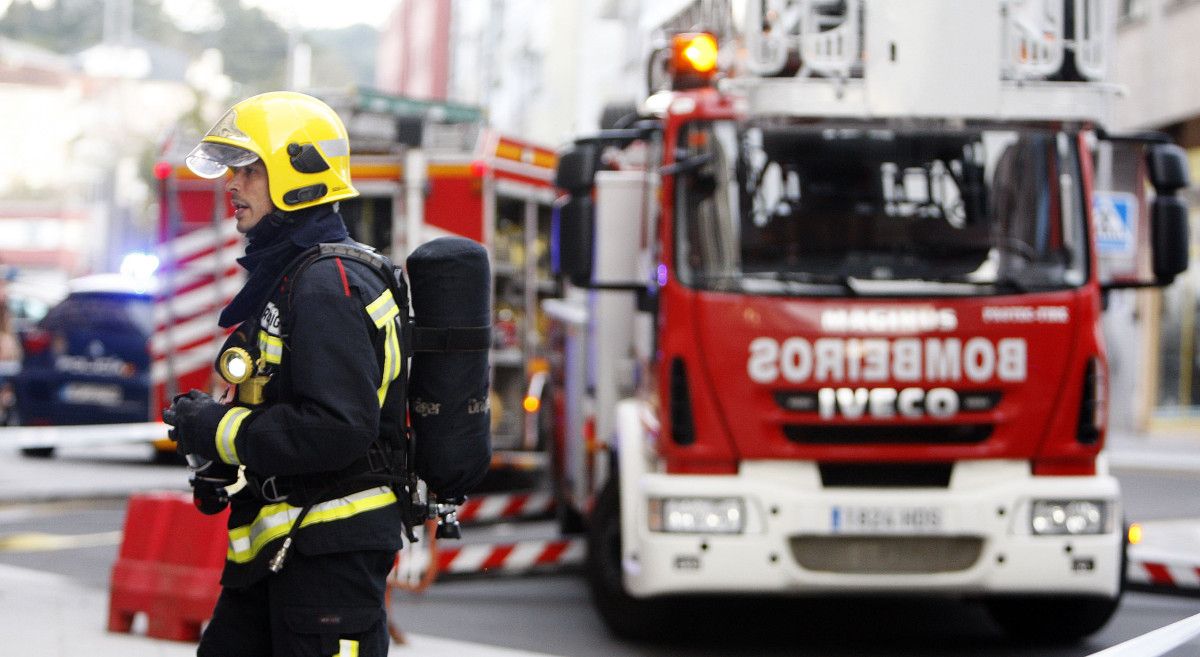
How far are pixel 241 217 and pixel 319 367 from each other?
48 centimetres

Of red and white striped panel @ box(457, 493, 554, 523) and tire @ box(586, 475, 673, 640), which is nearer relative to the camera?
tire @ box(586, 475, 673, 640)

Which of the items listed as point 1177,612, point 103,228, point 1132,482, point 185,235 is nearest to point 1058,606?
point 1177,612

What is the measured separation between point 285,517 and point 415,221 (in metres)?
9.96

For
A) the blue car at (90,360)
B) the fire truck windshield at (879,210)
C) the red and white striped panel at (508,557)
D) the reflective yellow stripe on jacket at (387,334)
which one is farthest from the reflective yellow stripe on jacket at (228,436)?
the blue car at (90,360)

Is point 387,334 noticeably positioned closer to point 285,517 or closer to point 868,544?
point 285,517

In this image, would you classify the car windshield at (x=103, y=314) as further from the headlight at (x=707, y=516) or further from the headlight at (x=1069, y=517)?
the headlight at (x=1069, y=517)

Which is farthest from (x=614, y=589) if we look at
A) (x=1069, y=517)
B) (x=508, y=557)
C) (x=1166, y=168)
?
(x=1166, y=168)

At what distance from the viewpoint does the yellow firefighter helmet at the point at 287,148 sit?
391 centimetres

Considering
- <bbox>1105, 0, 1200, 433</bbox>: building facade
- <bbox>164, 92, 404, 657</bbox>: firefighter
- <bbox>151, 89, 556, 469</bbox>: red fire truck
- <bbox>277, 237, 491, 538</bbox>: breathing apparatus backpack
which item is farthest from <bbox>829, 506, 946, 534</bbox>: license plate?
<bbox>1105, 0, 1200, 433</bbox>: building facade

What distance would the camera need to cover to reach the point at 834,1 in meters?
7.79

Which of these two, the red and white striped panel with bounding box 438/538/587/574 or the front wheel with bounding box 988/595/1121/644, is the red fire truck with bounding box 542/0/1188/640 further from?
the red and white striped panel with bounding box 438/538/587/574

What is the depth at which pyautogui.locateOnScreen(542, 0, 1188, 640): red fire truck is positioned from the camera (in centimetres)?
750

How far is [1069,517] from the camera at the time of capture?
7555 mm

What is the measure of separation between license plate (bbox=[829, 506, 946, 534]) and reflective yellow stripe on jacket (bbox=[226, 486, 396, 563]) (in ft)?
12.7
